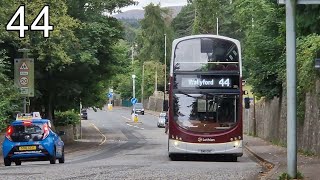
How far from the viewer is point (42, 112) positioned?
45281 millimetres

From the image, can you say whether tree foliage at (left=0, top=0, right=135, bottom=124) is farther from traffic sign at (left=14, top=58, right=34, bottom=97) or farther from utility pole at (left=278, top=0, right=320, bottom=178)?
utility pole at (left=278, top=0, right=320, bottom=178)

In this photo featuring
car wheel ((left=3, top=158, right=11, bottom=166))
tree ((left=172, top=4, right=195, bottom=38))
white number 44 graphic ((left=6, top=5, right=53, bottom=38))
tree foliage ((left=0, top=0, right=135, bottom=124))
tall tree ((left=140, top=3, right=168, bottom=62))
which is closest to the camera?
car wheel ((left=3, top=158, right=11, bottom=166))

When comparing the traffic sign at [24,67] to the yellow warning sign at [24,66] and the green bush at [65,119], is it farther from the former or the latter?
the green bush at [65,119]

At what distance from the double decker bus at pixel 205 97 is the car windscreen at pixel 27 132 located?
16.0 ft

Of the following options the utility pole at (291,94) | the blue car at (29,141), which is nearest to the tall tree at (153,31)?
the blue car at (29,141)

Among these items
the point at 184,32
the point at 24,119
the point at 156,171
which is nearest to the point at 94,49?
the point at 24,119

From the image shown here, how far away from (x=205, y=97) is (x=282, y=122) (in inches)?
507

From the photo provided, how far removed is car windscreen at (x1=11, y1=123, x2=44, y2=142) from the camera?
22.7 m

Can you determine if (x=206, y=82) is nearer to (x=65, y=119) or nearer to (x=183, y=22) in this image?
(x=65, y=119)

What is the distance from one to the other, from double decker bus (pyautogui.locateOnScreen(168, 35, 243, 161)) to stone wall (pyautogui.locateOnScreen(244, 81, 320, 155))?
3.35 metres

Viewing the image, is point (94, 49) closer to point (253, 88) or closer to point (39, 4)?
point (39, 4)

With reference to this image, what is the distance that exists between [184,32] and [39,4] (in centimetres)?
8830

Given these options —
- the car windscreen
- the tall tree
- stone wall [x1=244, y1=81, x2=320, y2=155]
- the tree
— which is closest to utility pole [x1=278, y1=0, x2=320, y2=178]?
stone wall [x1=244, y1=81, x2=320, y2=155]

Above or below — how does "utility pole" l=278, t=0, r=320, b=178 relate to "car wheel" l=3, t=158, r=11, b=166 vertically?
above
